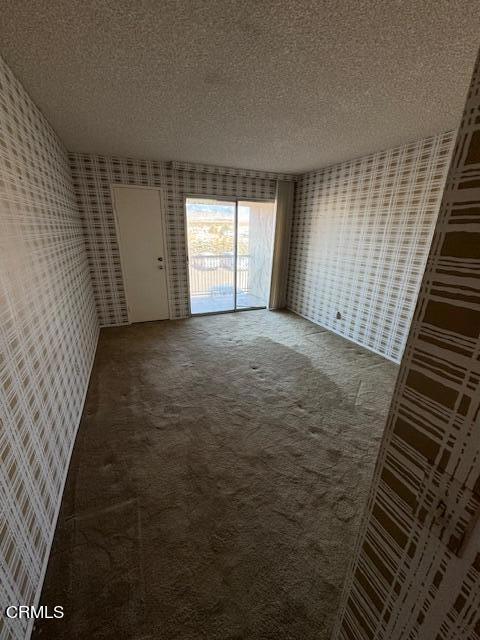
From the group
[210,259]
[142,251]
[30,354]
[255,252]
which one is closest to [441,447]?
[30,354]

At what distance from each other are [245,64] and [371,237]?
2.42 m

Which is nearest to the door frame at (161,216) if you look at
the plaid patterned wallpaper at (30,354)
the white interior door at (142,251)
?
the white interior door at (142,251)

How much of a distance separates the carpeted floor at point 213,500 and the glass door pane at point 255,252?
8.66 feet

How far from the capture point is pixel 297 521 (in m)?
1.42

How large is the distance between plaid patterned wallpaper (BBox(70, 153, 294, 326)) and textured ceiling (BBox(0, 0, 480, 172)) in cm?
106

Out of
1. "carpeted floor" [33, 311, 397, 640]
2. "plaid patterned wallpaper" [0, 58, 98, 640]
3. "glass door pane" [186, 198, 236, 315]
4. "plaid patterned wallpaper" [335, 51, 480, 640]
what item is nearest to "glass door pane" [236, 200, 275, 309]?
"glass door pane" [186, 198, 236, 315]

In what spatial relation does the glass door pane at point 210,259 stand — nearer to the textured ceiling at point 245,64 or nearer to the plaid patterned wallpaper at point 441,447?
the textured ceiling at point 245,64

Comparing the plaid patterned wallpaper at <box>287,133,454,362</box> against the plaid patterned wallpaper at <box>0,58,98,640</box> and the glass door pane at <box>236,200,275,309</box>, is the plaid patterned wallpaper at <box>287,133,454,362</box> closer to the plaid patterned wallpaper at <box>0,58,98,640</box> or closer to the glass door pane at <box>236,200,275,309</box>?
the glass door pane at <box>236,200,275,309</box>

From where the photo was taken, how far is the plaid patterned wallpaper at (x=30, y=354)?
102 centimetres

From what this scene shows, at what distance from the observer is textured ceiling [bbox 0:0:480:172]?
1122 mm

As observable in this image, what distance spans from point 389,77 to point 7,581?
2986 millimetres

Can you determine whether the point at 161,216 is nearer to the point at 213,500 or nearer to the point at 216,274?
the point at 216,274

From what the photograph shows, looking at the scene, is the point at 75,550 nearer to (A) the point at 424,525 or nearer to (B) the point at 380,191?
(A) the point at 424,525

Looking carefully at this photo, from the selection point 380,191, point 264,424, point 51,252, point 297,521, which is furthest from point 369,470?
point 380,191
